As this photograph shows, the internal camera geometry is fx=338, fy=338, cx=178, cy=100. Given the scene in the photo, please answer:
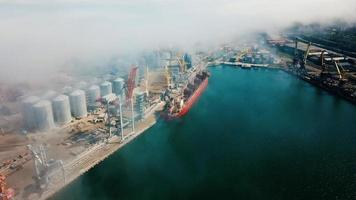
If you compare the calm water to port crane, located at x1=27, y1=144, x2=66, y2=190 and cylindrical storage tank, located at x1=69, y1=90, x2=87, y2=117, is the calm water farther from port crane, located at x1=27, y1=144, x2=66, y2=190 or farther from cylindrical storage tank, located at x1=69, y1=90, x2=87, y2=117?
cylindrical storage tank, located at x1=69, y1=90, x2=87, y2=117

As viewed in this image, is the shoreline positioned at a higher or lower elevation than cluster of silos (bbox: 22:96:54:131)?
lower

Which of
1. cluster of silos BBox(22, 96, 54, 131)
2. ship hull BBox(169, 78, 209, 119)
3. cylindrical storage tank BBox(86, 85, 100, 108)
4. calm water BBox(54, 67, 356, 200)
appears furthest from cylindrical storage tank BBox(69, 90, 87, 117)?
ship hull BBox(169, 78, 209, 119)

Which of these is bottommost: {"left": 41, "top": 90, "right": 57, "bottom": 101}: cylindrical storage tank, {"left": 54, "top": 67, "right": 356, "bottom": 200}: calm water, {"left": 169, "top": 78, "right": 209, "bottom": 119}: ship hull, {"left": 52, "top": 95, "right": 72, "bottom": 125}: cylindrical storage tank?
{"left": 54, "top": 67, "right": 356, "bottom": 200}: calm water

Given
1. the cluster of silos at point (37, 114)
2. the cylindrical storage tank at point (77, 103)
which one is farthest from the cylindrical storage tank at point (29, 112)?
the cylindrical storage tank at point (77, 103)

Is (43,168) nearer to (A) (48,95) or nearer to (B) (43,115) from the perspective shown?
(B) (43,115)

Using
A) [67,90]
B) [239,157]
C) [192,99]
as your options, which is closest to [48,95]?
[67,90]

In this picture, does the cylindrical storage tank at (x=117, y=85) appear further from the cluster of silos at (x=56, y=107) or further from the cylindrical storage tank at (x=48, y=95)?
the cylindrical storage tank at (x=48, y=95)
